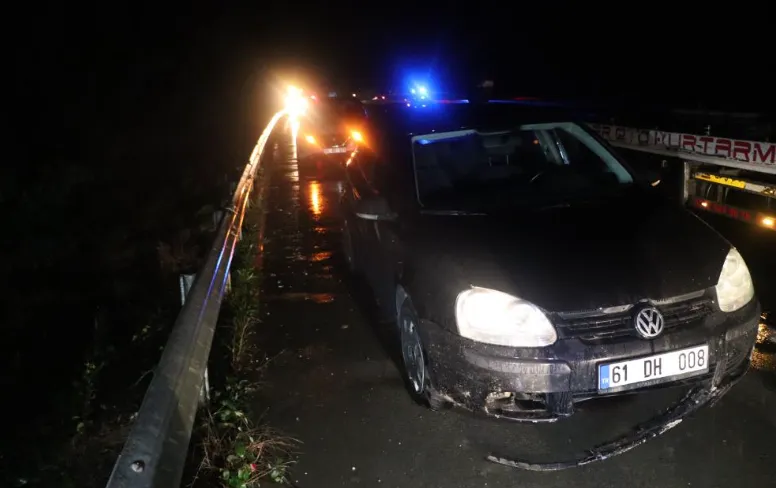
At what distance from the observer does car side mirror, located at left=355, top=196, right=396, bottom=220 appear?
4.41 meters

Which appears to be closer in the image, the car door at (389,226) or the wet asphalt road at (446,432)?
the wet asphalt road at (446,432)

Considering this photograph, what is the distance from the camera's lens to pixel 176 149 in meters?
19.2

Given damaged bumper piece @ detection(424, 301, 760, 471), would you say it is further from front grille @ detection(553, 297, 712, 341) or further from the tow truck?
the tow truck

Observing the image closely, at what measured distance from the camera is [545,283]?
3.30 m

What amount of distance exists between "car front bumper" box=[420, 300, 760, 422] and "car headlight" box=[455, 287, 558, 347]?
1.6 inches

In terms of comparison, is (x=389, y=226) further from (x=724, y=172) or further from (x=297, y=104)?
(x=297, y=104)

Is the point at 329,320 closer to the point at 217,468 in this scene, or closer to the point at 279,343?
the point at 279,343

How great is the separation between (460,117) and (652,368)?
254 centimetres

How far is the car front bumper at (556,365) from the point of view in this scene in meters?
3.13

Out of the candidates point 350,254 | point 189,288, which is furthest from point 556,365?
point 350,254

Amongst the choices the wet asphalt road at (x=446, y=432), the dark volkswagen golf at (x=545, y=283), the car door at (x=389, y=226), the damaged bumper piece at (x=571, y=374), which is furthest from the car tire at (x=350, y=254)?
→ the damaged bumper piece at (x=571, y=374)

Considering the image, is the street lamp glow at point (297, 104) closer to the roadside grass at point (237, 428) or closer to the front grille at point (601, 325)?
the roadside grass at point (237, 428)

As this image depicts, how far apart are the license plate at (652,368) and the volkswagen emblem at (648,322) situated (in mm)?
111

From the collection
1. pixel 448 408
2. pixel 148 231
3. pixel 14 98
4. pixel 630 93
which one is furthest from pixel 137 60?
pixel 448 408
